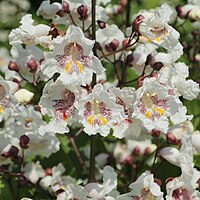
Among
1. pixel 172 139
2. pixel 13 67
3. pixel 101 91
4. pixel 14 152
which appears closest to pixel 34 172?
pixel 14 152

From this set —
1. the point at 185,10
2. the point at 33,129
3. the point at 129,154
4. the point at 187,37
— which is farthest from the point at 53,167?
the point at 187,37

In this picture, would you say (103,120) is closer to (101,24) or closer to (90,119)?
(90,119)

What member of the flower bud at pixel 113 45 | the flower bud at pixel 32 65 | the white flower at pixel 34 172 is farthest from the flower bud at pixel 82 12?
the white flower at pixel 34 172

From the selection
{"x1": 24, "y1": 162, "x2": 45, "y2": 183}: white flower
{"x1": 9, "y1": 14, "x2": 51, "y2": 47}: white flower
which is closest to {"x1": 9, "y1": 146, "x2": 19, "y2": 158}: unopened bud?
{"x1": 24, "y1": 162, "x2": 45, "y2": 183}: white flower

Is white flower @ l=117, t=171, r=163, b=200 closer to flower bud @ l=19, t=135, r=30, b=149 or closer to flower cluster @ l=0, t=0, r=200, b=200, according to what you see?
flower cluster @ l=0, t=0, r=200, b=200

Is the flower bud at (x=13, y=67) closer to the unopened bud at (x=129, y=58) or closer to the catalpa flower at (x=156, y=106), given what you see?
the unopened bud at (x=129, y=58)

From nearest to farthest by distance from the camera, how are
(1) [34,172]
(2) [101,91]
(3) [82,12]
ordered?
(2) [101,91] < (3) [82,12] < (1) [34,172]
